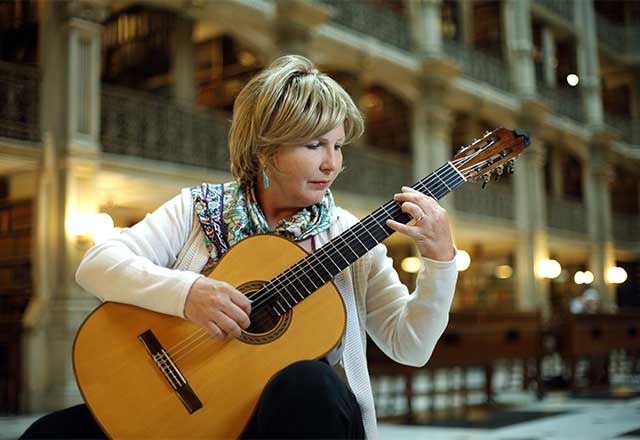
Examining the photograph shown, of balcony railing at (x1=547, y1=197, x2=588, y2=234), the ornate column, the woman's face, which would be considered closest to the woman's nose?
the woman's face

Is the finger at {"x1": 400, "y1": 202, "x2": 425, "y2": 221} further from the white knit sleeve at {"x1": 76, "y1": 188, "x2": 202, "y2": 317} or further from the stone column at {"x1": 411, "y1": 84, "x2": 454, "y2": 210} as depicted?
the stone column at {"x1": 411, "y1": 84, "x2": 454, "y2": 210}

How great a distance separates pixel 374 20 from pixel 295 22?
2322mm

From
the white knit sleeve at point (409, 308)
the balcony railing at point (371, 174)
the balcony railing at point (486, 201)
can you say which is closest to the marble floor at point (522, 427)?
the white knit sleeve at point (409, 308)

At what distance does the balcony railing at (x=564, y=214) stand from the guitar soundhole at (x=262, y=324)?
13.6 meters

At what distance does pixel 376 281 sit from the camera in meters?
1.52

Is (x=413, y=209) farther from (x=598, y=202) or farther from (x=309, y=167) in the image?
(x=598, y=202)

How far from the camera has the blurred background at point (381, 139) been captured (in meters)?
6.25

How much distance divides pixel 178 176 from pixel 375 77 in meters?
4.54

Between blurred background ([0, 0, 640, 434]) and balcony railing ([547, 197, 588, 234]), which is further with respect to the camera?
balcony railing ([547, 197, 588, 234])

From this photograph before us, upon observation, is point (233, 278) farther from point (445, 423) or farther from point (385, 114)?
point (385, 114)

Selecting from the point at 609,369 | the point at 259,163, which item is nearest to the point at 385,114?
the point at 609,369

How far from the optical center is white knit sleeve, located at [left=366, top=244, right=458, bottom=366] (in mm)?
1383

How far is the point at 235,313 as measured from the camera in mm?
1292

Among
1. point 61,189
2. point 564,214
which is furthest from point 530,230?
point 61,189
